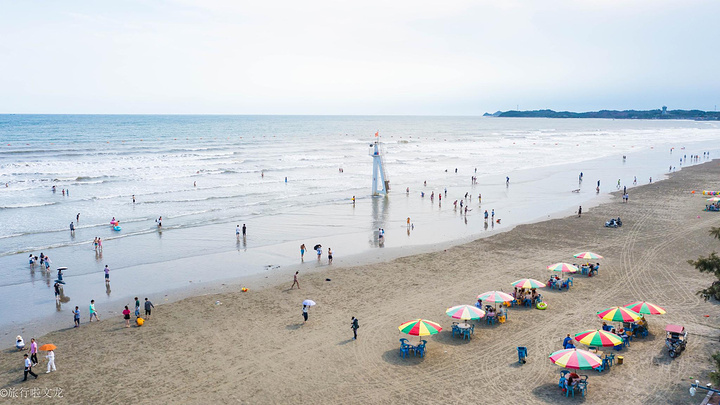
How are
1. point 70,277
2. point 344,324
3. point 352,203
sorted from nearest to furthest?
1. point 344,324
2. point 70,277
3. point 352,203

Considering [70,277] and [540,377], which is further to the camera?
[70,277]

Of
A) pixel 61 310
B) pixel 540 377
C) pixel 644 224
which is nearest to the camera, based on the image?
pixel 540 377

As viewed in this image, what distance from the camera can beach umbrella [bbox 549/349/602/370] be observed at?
13070mm

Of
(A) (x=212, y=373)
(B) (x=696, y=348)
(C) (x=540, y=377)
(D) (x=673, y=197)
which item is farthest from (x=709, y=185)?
(A) (x=212, y=373)

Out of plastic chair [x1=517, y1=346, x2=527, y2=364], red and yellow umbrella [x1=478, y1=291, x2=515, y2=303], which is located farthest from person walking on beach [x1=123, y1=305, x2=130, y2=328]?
plastic chair [x1=517, y1=346, x2=527, y2=364]

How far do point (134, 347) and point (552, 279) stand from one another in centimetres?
1658

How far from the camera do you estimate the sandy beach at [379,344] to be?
532 inches

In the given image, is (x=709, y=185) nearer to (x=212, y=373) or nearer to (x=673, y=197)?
(x=673, y=197)

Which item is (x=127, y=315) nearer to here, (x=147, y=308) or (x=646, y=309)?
(x=147, y=308)

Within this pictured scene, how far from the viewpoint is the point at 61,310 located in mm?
19406

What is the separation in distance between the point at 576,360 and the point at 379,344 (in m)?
5.96

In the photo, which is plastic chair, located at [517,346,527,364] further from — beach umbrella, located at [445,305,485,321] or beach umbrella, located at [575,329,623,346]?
beach umbrella, located at [445,305,485,321]

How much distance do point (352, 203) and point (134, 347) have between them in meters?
27.2

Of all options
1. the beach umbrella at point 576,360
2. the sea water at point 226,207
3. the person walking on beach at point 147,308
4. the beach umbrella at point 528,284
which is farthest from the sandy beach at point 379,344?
the sea water at point 226,207
